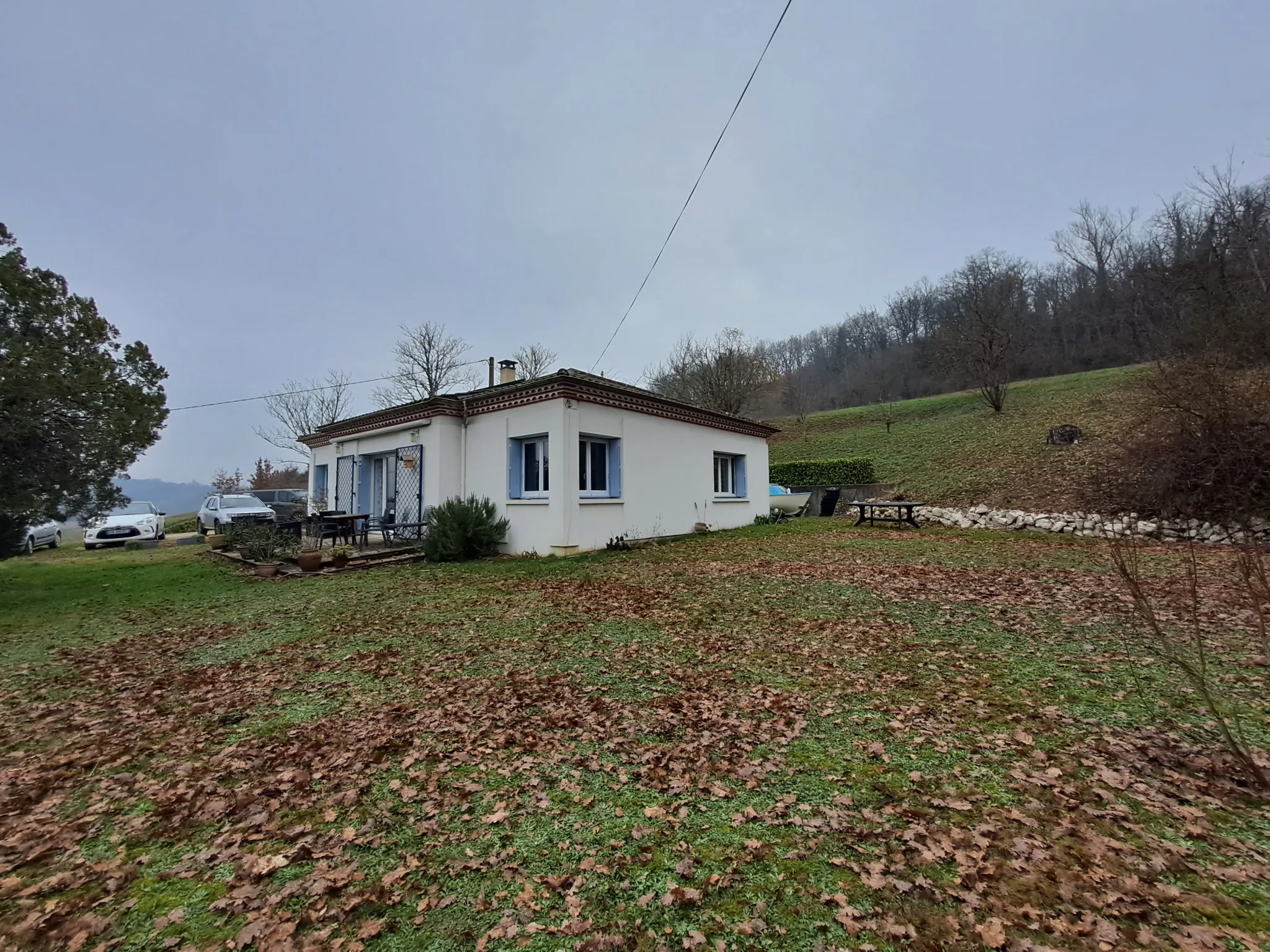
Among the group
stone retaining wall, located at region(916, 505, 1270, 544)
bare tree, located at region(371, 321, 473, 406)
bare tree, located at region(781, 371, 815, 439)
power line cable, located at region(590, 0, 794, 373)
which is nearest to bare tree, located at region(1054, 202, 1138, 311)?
bare tree, located at region(781, 371, 815, 439)

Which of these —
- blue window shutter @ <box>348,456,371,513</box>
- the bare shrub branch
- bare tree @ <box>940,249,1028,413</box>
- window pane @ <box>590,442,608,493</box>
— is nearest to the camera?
the bare shrub branch

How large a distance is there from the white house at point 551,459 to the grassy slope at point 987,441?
954cm

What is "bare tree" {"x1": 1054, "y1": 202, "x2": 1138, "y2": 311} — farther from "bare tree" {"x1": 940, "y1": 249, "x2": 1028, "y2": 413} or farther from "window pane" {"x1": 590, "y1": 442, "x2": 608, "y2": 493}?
"window pane" {"x1": 590, "y1": 442, "x2": 608, "y2": 493}

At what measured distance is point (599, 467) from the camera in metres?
12.7

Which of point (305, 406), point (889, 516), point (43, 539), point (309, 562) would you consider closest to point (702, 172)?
point (309, 562)

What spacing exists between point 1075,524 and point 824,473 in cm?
1021

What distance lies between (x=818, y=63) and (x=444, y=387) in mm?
32624

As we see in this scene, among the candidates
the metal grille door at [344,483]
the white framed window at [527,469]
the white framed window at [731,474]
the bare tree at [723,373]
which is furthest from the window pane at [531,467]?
the bare tree at [723,373]

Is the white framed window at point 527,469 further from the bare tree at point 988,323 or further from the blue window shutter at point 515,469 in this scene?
the bare tree at point 988,323

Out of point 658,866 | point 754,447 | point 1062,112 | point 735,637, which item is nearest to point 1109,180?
point 1062,112

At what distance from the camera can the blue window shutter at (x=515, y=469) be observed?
12312mm

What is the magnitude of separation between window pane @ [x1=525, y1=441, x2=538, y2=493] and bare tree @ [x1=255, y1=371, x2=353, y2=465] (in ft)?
103

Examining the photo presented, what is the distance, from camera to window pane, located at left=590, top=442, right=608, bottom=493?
12508 millimetres

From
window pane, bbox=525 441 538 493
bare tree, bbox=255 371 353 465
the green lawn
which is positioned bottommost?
the green lawn
